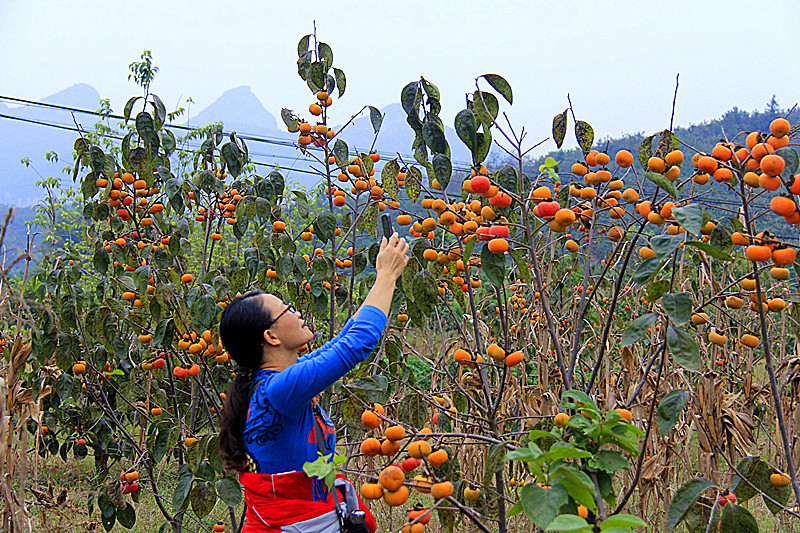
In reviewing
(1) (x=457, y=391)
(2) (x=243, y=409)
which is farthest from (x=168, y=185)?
(1) (x=457, y=391)

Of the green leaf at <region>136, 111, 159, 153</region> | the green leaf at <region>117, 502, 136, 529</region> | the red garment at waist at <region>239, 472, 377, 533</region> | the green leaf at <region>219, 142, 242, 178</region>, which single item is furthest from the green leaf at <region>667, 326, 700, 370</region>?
the green leaf at <region>117, 502, 136, 529</region>

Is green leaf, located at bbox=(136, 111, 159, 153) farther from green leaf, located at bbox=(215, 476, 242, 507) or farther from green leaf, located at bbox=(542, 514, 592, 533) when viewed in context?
green leaf, located at bbox=(542, 514, 592, 533)

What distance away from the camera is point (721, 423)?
2.07 metres

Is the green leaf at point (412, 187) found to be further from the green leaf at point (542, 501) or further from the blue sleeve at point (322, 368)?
the green leaf at point (542, 501)

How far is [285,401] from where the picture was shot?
1301 millimetres

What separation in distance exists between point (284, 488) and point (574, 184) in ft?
3.43

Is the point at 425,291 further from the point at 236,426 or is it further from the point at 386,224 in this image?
the point at 236,426

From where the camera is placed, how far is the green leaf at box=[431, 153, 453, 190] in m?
1.48

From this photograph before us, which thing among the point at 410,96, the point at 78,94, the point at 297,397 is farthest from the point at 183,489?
the point at 78,94

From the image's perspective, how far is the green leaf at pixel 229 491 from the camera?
6.18 ft

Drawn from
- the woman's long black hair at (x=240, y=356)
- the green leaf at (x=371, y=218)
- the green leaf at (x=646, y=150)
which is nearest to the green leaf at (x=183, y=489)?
the woman's long black hair at (x=240, y=356)

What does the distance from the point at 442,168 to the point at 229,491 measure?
121cm

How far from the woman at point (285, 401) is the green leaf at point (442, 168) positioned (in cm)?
19

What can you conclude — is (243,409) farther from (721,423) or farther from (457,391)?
(721,423)
